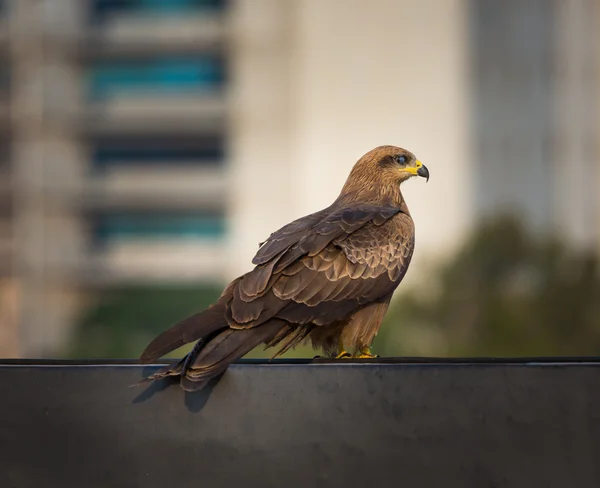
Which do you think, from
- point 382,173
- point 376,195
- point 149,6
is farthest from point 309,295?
point 149,6

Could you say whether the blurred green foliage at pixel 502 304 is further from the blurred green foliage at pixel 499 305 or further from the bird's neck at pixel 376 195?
the bird's neck at pixel 376 195

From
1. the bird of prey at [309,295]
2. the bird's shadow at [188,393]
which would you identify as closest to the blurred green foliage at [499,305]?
the bird of prey at [309,295]

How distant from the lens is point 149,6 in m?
55.8

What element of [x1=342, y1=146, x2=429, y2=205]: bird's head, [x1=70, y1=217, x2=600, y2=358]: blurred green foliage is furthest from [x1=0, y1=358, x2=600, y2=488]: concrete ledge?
[x1=70, y1=217, x2=600, y2=358]: blurred green foliage

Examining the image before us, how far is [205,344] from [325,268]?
1043 mm

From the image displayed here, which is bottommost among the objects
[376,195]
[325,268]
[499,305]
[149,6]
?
[499,305]

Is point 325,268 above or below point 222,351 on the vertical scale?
above

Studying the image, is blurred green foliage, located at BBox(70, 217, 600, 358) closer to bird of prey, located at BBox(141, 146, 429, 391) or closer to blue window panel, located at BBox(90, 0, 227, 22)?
bird of prey, located at BBox(141, 146, 429, 391)

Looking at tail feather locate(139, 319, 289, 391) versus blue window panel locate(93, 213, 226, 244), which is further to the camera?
blue window panel locate(93, 213, 226, 244)

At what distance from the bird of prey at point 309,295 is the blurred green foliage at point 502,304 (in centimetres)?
1971

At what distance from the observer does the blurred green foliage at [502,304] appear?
27.9 metres

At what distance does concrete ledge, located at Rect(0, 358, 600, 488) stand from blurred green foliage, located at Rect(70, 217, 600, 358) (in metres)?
20.5

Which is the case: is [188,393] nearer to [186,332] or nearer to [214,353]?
[214,353]

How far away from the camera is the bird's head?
720 centimetres
